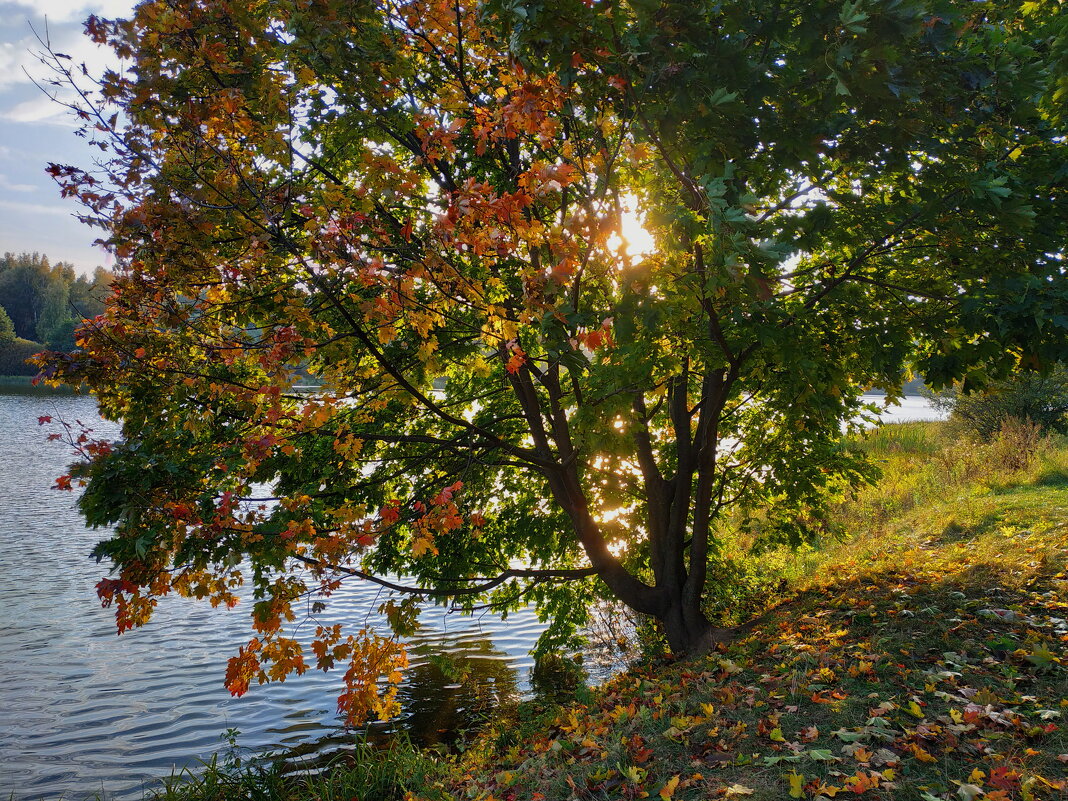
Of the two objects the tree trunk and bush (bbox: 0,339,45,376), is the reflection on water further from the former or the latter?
bush (bbox: 0,339,45,376)

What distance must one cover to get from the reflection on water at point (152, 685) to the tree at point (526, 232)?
7.54 feet

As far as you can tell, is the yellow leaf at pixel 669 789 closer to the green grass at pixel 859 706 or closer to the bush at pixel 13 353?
the green grass at pixel 859 706

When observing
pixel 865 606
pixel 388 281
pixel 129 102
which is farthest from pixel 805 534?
pixel 129 102

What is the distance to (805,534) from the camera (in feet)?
30.4

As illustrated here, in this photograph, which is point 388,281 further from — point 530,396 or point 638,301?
point 530,396

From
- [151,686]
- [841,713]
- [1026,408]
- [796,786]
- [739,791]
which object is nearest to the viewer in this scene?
[796,786]

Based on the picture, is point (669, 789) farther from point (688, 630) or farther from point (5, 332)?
point (5, 332)

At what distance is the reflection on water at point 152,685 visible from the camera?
8359 mm

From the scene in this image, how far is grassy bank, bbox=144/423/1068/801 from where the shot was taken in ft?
12.6

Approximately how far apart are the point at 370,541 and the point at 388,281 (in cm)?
199

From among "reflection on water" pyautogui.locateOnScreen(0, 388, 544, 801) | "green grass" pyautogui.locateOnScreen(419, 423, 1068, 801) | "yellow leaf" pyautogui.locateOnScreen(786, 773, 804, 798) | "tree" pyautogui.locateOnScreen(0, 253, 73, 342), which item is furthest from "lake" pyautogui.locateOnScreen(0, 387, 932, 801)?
"tree" pyautogui.locateOnScreen(0, 253, 73, 342)

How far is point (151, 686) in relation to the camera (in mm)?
10375

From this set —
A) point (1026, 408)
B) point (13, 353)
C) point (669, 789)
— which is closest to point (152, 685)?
point (669, 789)

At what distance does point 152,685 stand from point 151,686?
31mm
